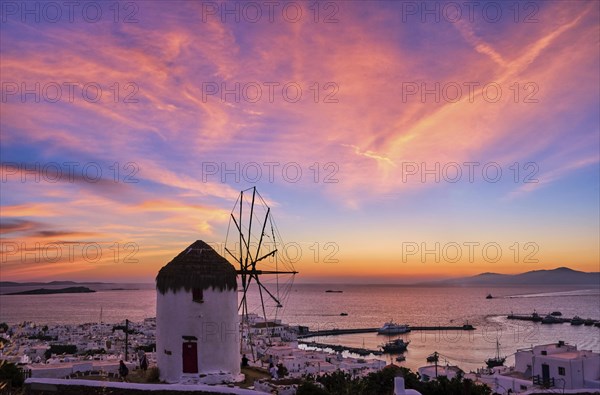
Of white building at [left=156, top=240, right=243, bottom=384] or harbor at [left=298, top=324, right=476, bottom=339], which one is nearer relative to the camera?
white building at [left=156, top=240, right=243, bottom=384]

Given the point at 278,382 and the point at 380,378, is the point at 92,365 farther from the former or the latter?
the point at 380,378

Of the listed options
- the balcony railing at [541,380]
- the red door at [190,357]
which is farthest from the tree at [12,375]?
the balcony railing at [541,380]

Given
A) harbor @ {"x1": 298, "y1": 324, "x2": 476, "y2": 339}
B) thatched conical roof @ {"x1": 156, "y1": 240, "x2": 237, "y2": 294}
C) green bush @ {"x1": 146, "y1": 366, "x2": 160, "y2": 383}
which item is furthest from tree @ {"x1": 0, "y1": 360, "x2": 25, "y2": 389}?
harbor @ {"x1": 298, "y1": 324, "x2": 476, "y2": 339}

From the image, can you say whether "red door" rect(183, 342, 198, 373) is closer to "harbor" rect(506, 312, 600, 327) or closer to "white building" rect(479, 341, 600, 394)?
"white building" rect(479, 341, 600, 394)

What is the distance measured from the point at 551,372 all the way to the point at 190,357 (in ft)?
94.9

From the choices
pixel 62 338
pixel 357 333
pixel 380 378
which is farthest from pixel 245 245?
pixel 357 333

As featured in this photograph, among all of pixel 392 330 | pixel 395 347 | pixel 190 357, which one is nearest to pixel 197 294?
pixel 190 357

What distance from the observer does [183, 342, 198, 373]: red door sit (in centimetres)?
2097

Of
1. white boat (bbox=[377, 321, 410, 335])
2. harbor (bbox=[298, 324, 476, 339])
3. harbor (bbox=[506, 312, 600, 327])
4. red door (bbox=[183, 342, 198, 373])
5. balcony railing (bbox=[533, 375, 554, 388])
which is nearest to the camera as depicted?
red door (bbox=[183, 342, 198, 373])

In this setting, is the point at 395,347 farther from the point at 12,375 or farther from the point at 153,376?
the point at 12,375

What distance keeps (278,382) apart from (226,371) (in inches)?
87.7

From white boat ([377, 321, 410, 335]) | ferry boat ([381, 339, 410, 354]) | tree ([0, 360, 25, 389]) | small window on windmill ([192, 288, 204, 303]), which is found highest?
small window on windmill ([192, 288, 204, 303])

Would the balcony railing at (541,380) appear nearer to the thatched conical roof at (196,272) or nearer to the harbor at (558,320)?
the thatched conical roof at (196,272)

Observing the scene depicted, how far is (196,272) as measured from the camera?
21531mm
